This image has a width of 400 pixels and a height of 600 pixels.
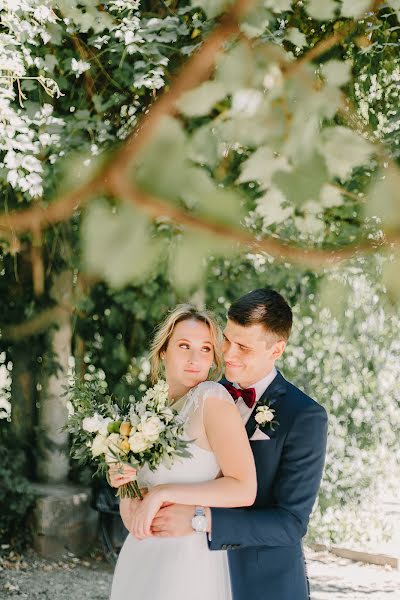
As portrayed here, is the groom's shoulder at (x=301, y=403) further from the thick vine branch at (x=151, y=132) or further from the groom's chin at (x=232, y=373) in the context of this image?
the thick vine branch at (x=151, y=132)

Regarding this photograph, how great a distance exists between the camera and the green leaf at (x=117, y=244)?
5.70 feet

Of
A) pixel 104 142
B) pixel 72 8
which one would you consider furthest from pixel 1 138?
pixel 104 142

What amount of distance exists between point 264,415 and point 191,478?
0.26m

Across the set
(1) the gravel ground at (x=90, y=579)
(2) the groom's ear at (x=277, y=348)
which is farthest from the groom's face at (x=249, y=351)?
(1) the gravel ground at (x=90, y=579)

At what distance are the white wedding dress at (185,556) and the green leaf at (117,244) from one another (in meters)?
0.59

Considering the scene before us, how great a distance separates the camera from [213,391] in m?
2.26

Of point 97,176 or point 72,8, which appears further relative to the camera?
point 72,8

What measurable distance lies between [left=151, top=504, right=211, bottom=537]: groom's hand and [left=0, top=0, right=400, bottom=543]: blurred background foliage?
56 centimetres

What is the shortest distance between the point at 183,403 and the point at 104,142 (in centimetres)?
239

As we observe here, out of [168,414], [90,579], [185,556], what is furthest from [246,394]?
[90,579]

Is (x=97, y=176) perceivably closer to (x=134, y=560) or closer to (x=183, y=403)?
(x=183, y=403)

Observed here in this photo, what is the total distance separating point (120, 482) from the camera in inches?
86.2

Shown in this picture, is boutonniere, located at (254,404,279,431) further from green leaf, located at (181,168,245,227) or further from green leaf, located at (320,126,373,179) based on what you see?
green leaf, located at (320,126,373,179)

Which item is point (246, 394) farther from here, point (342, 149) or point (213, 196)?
point (342, 149)
